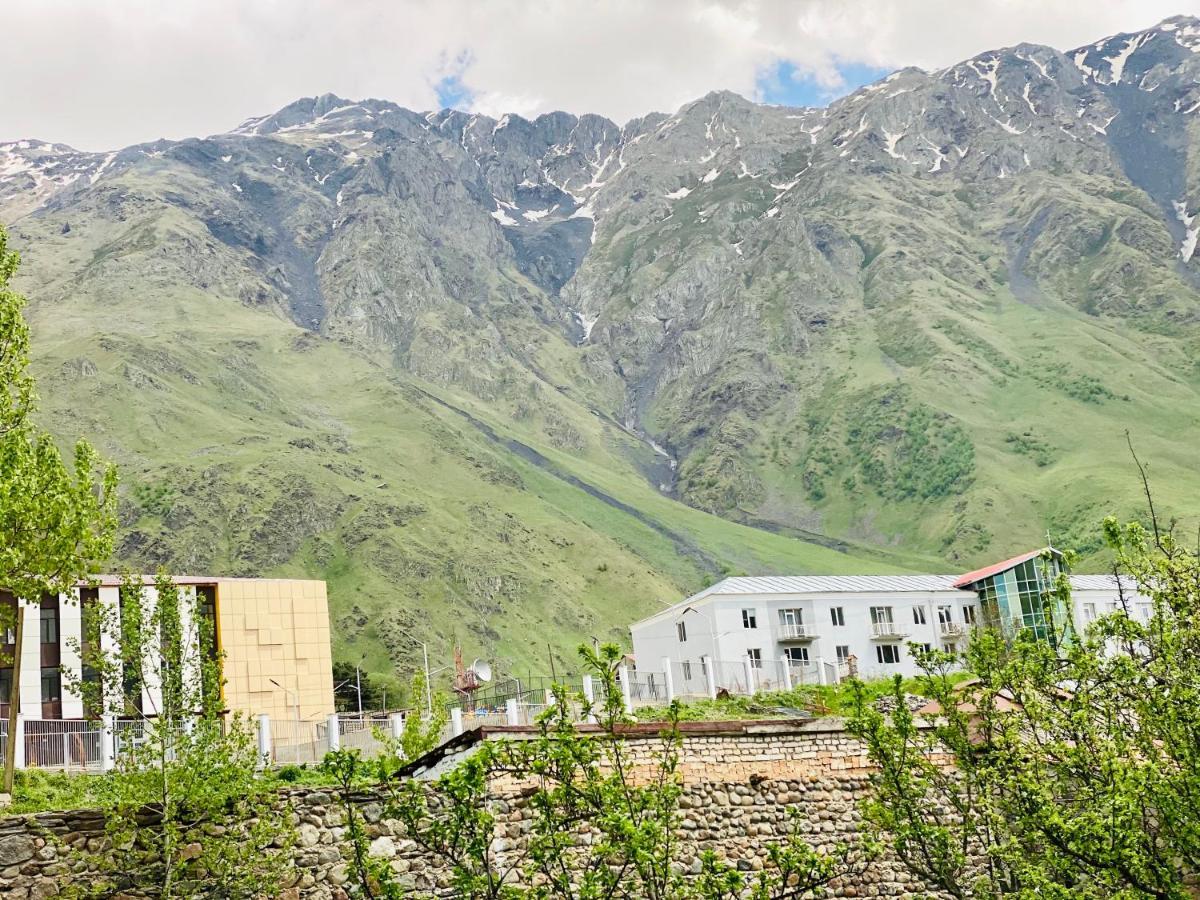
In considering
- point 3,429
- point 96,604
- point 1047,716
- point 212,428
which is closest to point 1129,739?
point 1047,716

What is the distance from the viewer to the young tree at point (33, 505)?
20.3m

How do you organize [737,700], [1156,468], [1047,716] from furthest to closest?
1. [1156,468]
2. [737,700]
3. [1047,716]

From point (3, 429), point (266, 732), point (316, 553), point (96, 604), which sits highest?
point (316, 553)

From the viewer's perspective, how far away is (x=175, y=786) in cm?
1609

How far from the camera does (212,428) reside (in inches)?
7023

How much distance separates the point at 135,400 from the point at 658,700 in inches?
6282

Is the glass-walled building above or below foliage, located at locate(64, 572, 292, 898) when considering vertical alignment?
above

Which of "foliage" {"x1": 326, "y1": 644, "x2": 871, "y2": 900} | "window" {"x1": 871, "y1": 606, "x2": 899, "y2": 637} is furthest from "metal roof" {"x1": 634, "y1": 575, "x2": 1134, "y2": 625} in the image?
"foliage" {"x1": 326, "y1": 644, "x2": 871, "y2": 900}

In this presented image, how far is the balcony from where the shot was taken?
76.5m

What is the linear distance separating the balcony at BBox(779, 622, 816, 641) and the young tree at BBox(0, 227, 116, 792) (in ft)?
193

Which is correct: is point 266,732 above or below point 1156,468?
below

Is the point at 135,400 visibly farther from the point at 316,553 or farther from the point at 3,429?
the point at 3,429

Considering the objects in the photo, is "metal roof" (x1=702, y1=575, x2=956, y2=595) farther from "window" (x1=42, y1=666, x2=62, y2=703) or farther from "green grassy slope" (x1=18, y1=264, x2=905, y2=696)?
"green grassy slope" (x1=18, y1=264, x2=905, y2=696)

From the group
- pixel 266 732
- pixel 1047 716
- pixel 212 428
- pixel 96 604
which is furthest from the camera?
pixel 212 428
